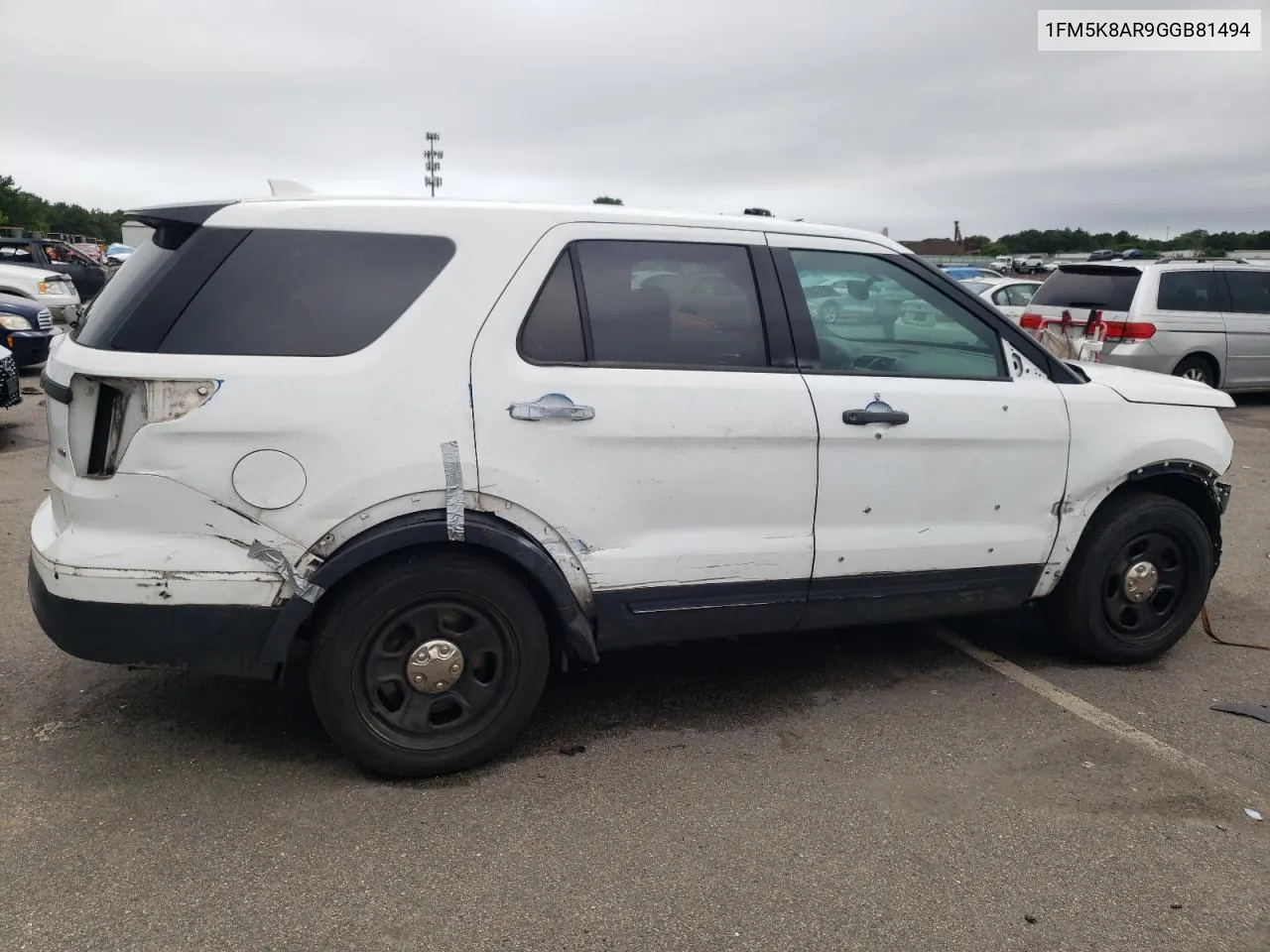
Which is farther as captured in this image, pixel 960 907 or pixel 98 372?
pixel 98 372

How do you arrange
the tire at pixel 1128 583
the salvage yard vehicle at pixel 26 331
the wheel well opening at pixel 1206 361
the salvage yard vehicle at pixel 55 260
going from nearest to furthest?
the tire at pixel 1128 583
the wheel well opening at pixel 1206 361
the salvage yard vehicle at pixel 26 331
the salvage yard vehicle at pixel 55 260

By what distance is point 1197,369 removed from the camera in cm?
1186

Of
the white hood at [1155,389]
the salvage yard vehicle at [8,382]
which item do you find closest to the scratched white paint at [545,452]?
the white hood at [1155,389]

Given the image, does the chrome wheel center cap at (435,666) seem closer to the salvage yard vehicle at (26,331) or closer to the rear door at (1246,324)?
the salvage yard vehicle at (26,331)

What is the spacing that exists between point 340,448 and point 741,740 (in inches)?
69.0

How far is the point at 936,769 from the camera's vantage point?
346 centimetres

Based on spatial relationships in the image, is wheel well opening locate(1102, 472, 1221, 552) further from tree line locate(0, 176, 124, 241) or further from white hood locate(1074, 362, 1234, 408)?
tree line locate(0, 176, 124, 241)

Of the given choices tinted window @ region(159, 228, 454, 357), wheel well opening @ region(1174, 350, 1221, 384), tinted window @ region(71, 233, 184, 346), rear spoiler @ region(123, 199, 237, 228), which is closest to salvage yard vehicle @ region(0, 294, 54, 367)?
tinted window @ region(71, 233, 184, 346)

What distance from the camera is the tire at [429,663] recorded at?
3.15m

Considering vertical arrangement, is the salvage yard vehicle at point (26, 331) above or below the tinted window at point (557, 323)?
above

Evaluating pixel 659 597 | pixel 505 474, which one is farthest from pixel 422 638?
pixel 659 597

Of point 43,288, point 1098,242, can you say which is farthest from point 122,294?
point 1098,242

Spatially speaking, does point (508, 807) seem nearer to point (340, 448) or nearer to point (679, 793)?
point (679, 793)

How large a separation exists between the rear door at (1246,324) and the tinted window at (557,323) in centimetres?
1115
